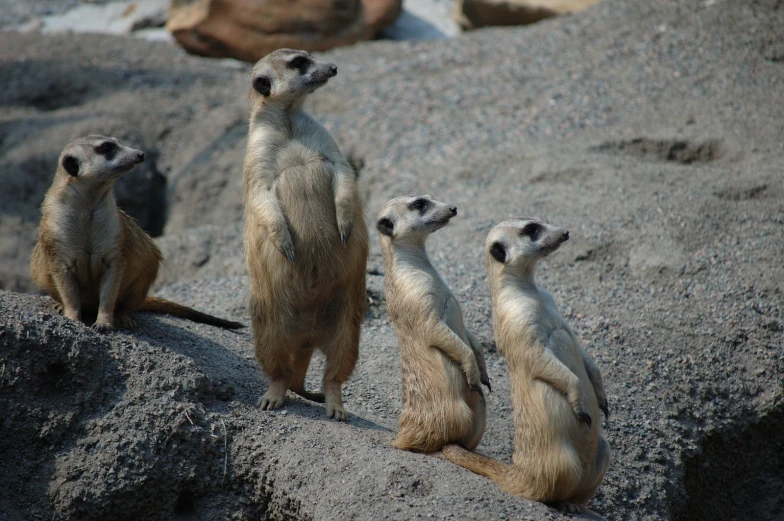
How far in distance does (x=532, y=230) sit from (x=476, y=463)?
111 cm

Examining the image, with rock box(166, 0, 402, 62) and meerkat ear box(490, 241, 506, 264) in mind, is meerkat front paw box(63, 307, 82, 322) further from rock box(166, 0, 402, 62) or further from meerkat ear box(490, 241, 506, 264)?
rock box(166, 0, 402, 62)

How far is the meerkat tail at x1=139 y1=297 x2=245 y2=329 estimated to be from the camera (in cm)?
509

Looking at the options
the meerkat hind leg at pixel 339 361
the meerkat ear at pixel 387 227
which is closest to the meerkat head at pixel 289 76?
the meerkat ear at pixel 387 227

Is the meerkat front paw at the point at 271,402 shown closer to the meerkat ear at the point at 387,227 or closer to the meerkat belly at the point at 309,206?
the meerkat belly at the point at 309,206

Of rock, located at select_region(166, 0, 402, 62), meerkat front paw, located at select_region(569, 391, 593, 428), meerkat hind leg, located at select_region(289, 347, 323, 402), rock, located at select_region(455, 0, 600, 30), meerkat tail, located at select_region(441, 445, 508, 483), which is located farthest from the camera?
rock, located at select_region(455, 0, 600, 30)

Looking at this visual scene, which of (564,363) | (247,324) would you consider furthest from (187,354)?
(564,363)

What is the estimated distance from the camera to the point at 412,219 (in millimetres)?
4160

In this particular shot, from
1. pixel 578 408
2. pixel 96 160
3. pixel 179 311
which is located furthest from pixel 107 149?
pixel 578 408

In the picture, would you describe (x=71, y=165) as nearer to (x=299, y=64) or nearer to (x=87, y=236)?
(x=87, y=236)

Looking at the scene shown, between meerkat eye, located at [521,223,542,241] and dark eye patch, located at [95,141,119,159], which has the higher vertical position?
meerkat eye, located at [521,223,542,241]

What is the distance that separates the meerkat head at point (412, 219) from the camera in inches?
163

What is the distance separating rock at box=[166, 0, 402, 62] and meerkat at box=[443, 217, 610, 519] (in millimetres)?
8327

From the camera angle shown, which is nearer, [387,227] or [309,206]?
[387,227]

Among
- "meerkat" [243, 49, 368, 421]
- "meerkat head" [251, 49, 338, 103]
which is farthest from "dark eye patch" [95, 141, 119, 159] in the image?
"meerkat head" [251, 49, 338, 103]
